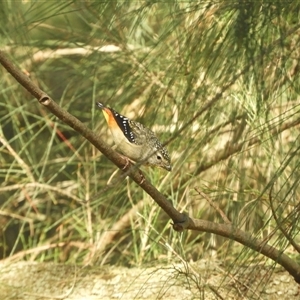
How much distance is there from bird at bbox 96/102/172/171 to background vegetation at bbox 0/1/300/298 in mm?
50

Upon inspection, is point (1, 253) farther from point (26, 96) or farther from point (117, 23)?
point (117, 23)

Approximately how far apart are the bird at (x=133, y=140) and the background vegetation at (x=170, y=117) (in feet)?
0.17

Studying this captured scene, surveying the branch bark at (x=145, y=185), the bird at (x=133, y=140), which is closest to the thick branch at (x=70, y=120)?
the branch bark at (x=145, y=185)

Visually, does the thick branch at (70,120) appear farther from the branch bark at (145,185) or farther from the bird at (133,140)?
the bird at (133,140)

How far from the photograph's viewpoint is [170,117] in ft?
5.84

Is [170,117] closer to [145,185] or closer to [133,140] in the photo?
[133,140]

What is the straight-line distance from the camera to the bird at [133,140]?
1422 millimetres

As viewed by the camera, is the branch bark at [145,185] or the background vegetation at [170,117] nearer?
the branch bark at [145,185]

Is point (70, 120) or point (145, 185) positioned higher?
point (70, 120)

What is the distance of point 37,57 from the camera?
94.3 inches

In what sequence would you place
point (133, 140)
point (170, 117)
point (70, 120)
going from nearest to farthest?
point (70, 120) < point (133, 140) < point (170, 117)

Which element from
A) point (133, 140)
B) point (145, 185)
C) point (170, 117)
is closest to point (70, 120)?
point (145, 185)

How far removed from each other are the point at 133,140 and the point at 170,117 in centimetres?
35

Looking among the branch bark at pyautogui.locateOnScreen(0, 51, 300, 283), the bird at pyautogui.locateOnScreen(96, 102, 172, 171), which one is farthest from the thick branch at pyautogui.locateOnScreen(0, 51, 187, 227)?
the bird at pyautogui.locateOnScreen(96, 102, 172, 171)
